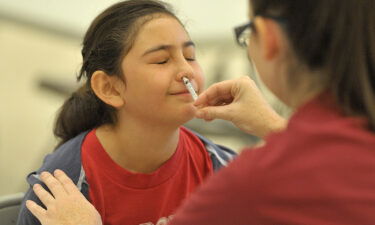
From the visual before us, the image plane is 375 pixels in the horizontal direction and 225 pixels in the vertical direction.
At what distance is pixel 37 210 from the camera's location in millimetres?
1161

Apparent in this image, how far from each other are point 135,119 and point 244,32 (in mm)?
520

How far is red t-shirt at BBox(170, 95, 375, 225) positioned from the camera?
0.73 m

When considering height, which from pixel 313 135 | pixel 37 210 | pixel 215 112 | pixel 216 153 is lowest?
pixel 216 153

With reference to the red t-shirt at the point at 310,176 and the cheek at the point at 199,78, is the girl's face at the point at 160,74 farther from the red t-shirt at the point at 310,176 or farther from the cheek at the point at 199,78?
the red t-shirt at the point at 310,176

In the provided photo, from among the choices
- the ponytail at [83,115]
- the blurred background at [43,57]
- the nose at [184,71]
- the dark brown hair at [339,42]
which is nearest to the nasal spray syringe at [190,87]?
the nose at [184,71]

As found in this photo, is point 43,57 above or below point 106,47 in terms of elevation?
below

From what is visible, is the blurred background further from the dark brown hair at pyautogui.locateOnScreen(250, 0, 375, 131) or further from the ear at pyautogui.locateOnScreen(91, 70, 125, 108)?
the dark brown hair at pyautogui.locateOnScreen(250, 0, 375, 131)

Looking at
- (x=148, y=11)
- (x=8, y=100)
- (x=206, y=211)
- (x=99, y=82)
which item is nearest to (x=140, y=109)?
(x=99, y=82)

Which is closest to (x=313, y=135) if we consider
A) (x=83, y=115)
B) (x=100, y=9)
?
(x=83, y=115)

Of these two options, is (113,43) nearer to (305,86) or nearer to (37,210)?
(37,210)

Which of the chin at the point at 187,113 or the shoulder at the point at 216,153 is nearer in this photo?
the chin at the point at 187,113

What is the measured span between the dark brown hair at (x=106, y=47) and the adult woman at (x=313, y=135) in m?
0.53

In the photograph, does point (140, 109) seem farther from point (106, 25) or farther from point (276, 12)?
point (276, 12)

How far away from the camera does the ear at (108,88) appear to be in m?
1.32
